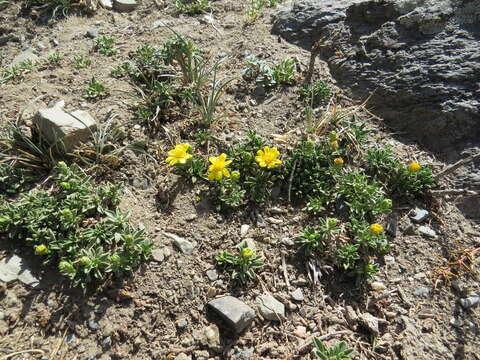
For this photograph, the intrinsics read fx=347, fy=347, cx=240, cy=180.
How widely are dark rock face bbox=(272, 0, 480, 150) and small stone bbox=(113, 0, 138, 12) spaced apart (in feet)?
10.0

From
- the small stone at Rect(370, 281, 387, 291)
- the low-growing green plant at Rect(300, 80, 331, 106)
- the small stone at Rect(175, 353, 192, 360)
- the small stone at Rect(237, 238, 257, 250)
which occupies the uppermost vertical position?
the low-growing green plant at Rect(300, 80, 331, 106)

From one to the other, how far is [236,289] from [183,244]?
623mm

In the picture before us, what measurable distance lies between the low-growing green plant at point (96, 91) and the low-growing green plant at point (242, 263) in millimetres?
2473

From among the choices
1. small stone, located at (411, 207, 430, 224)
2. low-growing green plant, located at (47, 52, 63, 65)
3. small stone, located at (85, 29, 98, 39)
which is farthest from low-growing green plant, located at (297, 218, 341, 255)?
small stone, located at (85, 29, 98, 39)

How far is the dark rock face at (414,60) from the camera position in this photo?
3.81 metres

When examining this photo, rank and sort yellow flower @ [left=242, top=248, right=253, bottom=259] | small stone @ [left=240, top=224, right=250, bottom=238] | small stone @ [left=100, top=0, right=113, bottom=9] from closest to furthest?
yellow flower @ [left=242, top=248, right=253, bottom=259]
small stone @ [left=240, top=224, right=250, bottom=238]
small stone @ [left=100, top=0, right=113, bottom=9]

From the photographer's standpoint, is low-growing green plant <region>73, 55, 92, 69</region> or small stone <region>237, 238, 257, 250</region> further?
low-growing green plant <region>73, 55, 92, 69</region>

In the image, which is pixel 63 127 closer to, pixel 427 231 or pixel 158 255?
pixel 158 255

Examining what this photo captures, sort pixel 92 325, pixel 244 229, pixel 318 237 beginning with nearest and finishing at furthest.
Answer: pixel 92 325, pixel 318 237, pixel 244 229

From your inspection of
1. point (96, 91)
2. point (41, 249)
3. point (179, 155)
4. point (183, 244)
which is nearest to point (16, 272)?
point (41, 249)

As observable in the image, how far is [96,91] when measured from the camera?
163 inches

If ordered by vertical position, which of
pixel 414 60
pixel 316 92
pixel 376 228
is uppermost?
pixel 414 60

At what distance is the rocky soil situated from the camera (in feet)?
8.67

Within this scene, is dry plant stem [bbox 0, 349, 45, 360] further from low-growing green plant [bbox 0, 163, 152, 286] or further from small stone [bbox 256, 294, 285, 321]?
small stone [bbox 256, 294, 285, 321]
